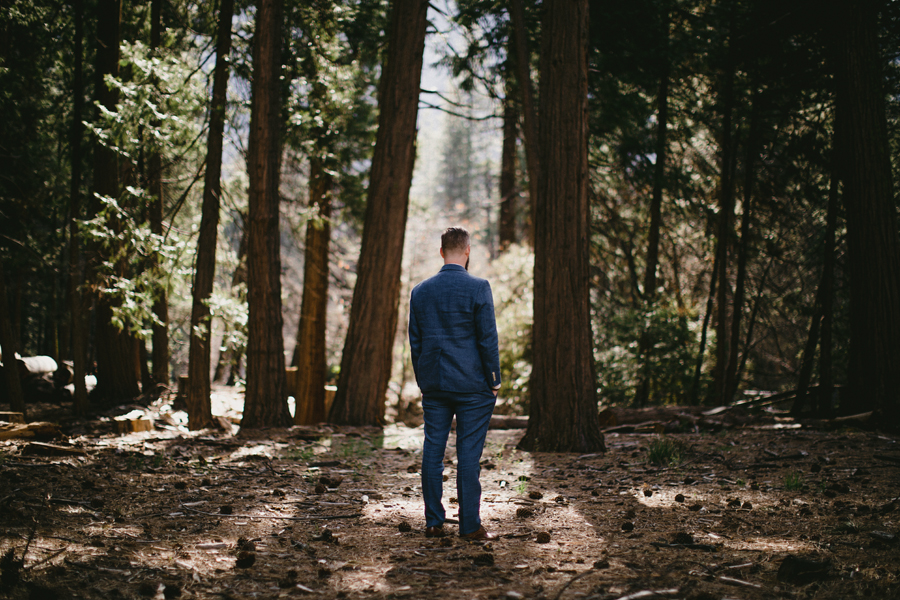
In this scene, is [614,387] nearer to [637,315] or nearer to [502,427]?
[637,315]

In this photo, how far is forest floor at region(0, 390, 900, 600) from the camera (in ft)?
9.57

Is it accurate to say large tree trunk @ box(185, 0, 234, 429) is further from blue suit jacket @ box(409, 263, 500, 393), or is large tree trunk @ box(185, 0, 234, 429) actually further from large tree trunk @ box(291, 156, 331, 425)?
blue suit jacket @ box(409, 263, 500, 393)

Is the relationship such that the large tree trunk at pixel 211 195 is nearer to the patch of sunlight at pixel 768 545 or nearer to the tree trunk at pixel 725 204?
the patch of sunlight at pixel 768 545

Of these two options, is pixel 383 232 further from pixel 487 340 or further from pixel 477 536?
pixel 477 536

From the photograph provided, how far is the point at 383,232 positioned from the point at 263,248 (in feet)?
6.09

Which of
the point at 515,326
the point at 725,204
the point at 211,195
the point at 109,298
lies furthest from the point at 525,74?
the point at 109,298

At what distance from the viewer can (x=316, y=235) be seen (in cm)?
1287

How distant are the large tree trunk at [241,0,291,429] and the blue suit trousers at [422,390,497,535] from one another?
5.57 meters

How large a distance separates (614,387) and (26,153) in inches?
492

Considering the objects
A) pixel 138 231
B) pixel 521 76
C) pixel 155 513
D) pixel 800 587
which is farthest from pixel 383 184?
pixel 800 587

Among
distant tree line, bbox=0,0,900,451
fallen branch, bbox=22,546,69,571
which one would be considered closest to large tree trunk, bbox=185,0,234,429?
distant tree line, bbox=0,0,900,451

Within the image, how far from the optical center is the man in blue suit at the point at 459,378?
368 cm

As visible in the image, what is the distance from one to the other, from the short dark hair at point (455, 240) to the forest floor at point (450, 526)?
1.88m

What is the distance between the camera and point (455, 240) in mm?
3822
